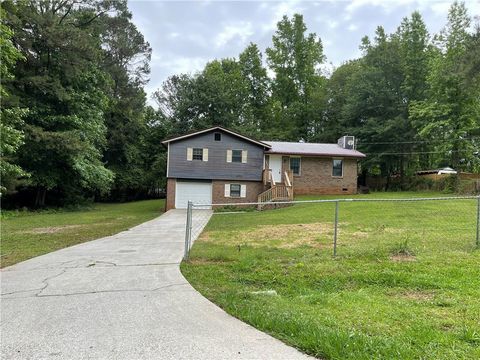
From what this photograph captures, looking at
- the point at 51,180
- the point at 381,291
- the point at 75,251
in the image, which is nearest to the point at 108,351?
the point at 381,291

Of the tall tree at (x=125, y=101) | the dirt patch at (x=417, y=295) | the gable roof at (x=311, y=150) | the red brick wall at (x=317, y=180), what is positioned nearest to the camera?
the dirt patch at (x=417, y=295)

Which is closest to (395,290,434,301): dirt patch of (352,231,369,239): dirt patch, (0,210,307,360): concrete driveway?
(0,210,307,360): concrete driveway

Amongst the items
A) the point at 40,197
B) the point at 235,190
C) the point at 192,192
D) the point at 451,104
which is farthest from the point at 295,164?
the point at 40,197

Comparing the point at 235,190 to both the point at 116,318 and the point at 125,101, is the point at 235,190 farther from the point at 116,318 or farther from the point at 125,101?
the point at 116,318

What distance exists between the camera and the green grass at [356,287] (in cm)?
334

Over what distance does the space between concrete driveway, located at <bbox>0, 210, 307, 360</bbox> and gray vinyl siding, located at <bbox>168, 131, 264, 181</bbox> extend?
18495 mm

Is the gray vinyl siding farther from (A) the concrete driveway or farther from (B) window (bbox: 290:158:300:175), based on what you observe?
(A) the concrete driveway

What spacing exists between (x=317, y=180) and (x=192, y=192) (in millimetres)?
9594

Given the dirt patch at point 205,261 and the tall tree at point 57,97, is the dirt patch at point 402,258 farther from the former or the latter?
the tall tree at point 57,97

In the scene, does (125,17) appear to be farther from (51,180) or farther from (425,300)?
(425,300)

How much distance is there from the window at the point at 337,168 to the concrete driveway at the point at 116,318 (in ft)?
75.3

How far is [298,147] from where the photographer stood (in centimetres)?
2953

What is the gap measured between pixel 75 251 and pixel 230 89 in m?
38.7

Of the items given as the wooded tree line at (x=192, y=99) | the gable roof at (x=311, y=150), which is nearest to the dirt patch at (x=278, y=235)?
the wooded tree line at (x=192, y=99)
